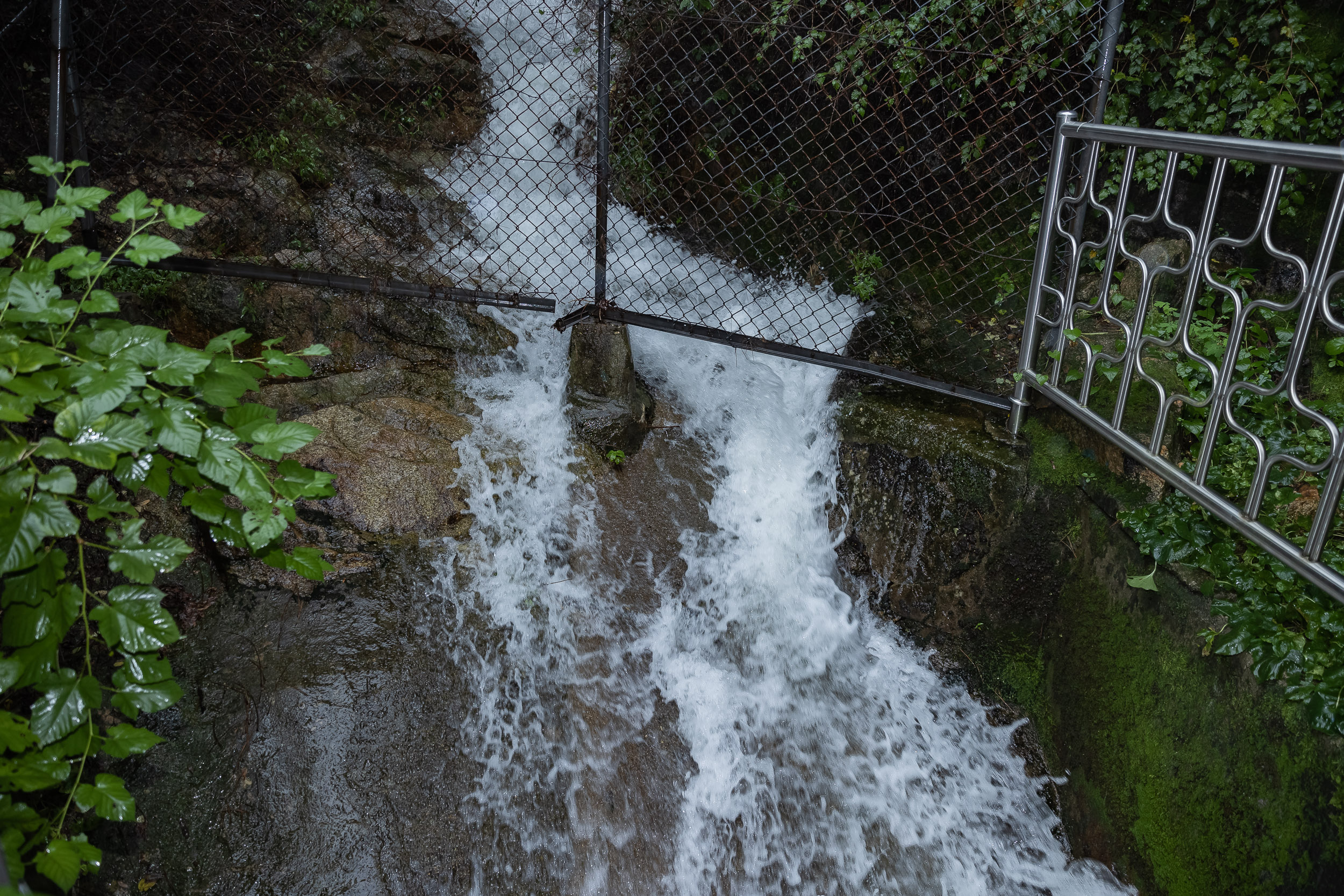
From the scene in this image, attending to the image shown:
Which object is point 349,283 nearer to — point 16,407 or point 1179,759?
point 16,407

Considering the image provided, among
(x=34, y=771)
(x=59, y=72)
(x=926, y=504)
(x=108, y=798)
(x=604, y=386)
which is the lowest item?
(x=926, y=504)

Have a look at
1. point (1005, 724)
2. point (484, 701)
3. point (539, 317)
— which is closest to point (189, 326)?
point (539, 317)

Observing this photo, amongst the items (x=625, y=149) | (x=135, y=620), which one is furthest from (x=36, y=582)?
(x=625, y=149)

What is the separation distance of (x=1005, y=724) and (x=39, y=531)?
339 cm

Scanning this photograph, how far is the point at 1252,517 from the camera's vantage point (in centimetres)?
223

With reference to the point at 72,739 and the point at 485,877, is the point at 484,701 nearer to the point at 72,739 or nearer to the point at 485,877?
the point at 485,877

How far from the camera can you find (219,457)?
1.55 m

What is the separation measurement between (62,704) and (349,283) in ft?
8.96

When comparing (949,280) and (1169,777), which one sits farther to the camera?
(949,280)

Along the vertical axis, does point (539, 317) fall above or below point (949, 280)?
below

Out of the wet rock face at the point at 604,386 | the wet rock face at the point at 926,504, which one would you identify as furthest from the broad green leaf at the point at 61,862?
the wet rock face at the point at 926,504

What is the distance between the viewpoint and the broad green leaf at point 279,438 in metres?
1.58

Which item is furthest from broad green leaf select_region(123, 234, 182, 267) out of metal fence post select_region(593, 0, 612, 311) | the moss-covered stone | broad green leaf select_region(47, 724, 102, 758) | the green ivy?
the moss-covered stone

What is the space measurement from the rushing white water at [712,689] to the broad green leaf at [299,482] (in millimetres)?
1613
